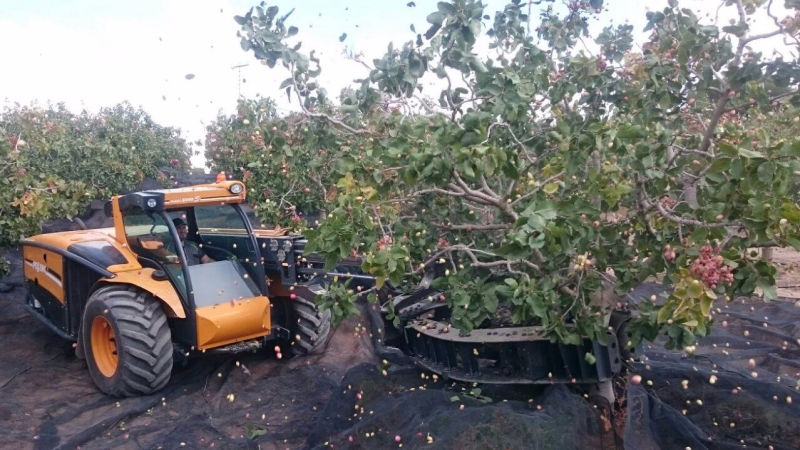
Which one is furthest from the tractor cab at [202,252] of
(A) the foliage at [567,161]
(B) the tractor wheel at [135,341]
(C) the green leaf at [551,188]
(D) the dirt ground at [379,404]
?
(C) the green leaf at [551,188]

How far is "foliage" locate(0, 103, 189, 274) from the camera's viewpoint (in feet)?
24.2

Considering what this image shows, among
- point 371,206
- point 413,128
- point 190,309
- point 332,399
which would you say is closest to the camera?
point 413,128

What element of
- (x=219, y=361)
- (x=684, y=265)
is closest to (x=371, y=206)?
(x=684, y=265)

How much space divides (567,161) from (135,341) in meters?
3.93

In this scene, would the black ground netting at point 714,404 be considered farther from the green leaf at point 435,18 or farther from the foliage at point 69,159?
the foliage at point 69,159

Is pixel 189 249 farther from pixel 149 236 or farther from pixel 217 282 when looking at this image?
pixel 217 282

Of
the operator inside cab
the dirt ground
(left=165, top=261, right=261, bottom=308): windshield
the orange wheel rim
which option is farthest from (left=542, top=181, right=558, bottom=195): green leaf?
the orange wheel rim

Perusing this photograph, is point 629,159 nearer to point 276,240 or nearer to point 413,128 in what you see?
point 413,128

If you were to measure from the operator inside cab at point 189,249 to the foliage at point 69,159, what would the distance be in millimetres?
1996

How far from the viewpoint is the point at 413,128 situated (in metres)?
3.49

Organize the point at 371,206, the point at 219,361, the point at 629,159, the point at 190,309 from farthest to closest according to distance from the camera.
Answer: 1. the point at 219,361
2. the point at 190,309
3. the point at 371,206
4. the point at 629,159

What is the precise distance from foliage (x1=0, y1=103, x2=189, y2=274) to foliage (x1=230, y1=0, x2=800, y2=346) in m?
4.12

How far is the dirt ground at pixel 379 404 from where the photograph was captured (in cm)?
376

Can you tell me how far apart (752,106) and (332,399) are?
3212 millimetres
